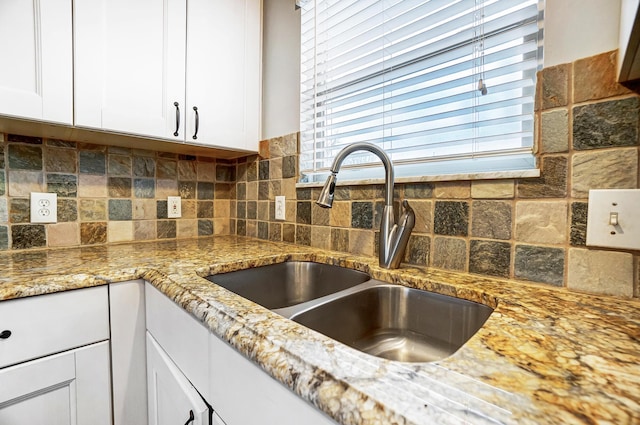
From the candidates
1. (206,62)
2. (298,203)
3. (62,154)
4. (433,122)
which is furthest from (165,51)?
(433,122)

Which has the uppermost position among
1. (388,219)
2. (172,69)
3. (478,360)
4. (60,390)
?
(172,69)

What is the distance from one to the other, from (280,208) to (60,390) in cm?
91

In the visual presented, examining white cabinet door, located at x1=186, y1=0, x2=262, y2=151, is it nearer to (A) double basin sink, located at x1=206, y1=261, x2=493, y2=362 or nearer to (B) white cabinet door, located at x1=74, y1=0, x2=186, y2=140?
(B) white cabinet door, located at x1=74, y1=0, x2=186, y2=140

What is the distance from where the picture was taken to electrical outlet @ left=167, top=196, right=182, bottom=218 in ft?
4.79

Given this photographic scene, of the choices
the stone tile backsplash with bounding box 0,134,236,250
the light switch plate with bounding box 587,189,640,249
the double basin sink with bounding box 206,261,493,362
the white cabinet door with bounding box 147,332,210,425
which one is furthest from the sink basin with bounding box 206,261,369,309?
the stone tile backsplash with bounding box 0,134,236,250

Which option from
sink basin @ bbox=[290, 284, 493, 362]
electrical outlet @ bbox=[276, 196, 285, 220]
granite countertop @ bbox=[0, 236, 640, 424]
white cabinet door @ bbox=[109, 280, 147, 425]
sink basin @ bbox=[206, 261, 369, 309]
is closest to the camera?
granite countertop @ bbox=[0, 236, 640, 424]

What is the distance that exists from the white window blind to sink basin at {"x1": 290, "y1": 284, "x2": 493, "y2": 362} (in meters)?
0.39

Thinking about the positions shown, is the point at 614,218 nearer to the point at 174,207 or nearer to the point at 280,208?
the point at 280,208

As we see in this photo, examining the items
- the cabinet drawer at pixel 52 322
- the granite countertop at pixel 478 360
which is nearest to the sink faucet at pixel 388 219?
the granite countertop at pixel 478 360

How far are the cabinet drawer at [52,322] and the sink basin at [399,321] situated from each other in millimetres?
602

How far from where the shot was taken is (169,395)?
2.35 feet

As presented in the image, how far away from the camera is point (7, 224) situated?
3.53 ft

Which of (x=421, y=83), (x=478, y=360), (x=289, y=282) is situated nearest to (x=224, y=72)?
(x=421, y=83)

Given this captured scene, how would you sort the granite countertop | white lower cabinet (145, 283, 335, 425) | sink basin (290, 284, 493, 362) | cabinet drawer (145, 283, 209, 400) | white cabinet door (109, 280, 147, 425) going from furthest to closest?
white cabinet door (109, 280, 147, 425), sink basin (290, 284, 493, 362), cabinet drawer (145, 283, 209, 400), white lower cabinet (145, 283, 335, 425), the granite countertop
